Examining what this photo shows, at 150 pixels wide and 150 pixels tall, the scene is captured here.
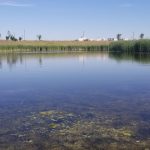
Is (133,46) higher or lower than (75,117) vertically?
higher

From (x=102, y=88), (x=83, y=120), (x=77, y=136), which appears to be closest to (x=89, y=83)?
(x=102, y=88)

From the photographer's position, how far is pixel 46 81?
18141mm

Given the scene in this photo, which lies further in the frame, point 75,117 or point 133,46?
point 133,46

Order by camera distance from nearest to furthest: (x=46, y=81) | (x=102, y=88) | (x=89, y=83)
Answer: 1. (x=102, y=88)
2. (x=89, y=83)
3. (x=46, y=81)

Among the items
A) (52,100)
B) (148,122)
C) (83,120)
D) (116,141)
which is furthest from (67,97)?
(116,141)

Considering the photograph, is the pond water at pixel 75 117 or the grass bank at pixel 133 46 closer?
the pond water at pixel 75 117

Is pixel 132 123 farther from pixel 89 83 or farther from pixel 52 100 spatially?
pixel 89 83

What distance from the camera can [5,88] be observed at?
15.6 m

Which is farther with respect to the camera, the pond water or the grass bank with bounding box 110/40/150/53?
the grass bank with bounding box 110/40/150/53

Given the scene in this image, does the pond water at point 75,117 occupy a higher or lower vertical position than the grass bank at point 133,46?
lower

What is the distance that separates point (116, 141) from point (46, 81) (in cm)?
1117

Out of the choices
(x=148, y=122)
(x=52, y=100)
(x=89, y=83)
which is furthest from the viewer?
(x=89, y=83)

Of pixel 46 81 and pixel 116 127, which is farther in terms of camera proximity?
pixel 46 81

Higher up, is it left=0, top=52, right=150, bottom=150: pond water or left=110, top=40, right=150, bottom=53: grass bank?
left=110, top=40, right=150, bottom=53: grass bank
